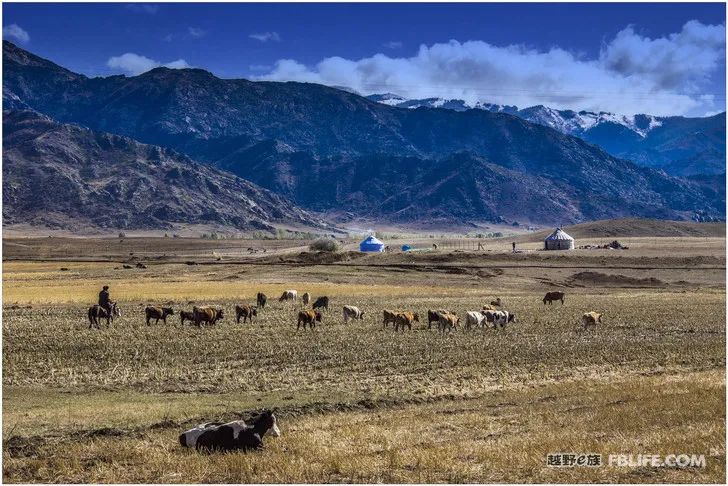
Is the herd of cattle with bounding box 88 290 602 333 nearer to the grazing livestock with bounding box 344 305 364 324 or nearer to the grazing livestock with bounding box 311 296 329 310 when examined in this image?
the grazing livestock with bounding box 344 305 364 324

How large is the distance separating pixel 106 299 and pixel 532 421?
2520 centimetres

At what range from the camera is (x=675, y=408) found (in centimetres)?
1675

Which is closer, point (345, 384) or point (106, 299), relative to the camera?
point (345, 384)

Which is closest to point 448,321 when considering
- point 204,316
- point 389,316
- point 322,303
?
point 389,316

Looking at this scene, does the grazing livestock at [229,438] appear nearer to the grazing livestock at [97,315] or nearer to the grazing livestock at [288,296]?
the grazing livestock at [97,315]

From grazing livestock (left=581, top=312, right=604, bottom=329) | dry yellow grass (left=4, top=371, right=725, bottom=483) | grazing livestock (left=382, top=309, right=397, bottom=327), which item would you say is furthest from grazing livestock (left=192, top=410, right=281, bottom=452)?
grazing livestock (left=581, top=312, right=604, bottom=329)

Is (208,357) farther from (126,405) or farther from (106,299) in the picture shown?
(106,299)

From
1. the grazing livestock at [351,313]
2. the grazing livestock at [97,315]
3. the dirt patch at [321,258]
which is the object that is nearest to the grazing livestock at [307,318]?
the grazing livestock at [351,313]

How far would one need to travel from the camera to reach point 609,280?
7938 cm

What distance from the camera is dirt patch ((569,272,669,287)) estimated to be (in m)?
76.8

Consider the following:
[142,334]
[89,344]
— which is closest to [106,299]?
[142,334]

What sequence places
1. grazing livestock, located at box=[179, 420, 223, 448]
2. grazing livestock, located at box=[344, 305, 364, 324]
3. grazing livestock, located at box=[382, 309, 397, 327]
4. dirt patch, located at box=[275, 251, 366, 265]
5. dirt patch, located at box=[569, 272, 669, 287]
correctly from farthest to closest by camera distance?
dirt patch, located at box=[275, 251, 366, 265]
dirt patch, located at box=[569, 272, 669, 287]
grazing livestock, located at box=[344, 305, 364, 324]
grazing livestock, located at box=[382, 309, 397, 327]
grazing livestock, located at box=[179, 420, 223, 448]

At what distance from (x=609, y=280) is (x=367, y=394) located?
63975 millimetres

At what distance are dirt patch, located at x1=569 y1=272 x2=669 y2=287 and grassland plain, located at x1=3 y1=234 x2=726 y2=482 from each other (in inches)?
1215
